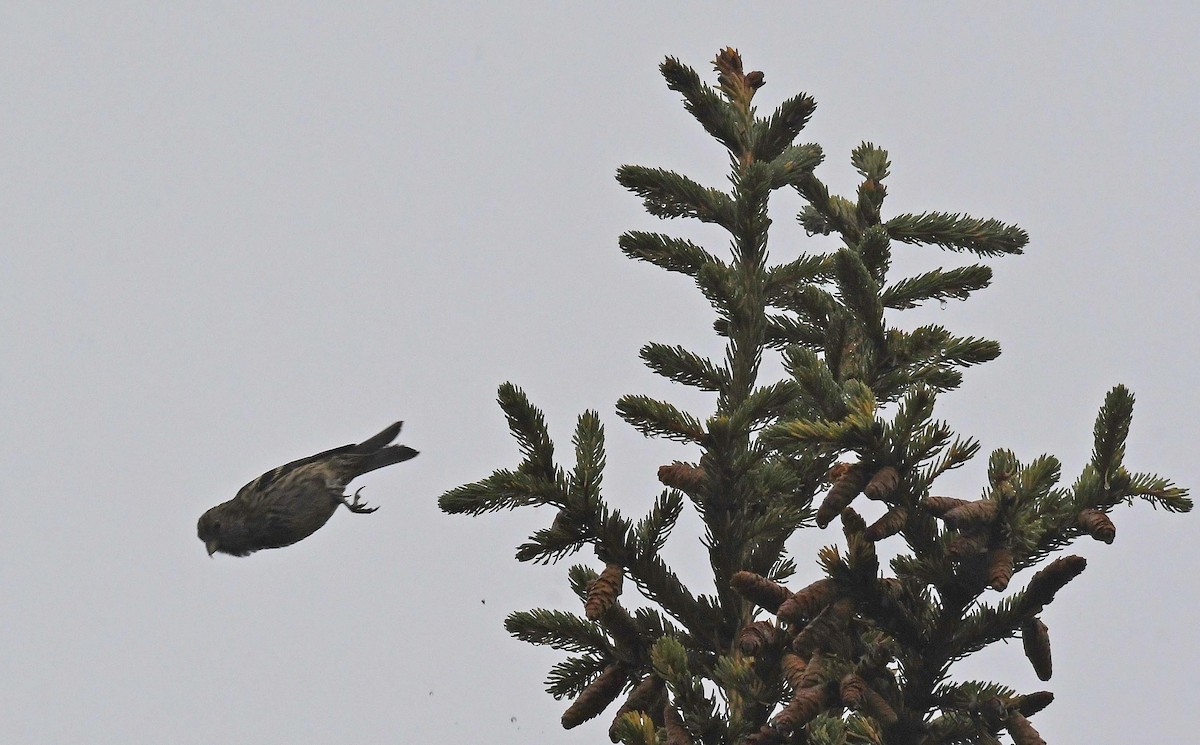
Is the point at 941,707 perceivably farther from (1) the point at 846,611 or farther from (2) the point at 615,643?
(2) the point at 615,643

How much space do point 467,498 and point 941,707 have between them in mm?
1836

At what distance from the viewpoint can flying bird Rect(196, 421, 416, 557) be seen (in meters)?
9.40

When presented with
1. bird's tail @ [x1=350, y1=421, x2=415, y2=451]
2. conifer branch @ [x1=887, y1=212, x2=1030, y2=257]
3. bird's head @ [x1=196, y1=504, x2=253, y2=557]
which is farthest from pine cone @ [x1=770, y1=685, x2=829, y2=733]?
bird's head @ [x1=196, y1=504, x2=253, y2=557]

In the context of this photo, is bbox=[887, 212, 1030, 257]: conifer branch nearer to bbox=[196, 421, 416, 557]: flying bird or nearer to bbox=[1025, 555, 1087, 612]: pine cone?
bbox=[1025, 555, 1087, 612]: pine cone

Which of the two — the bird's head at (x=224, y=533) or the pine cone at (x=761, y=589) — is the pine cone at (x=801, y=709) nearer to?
the pine cone at (x=761, y=589)

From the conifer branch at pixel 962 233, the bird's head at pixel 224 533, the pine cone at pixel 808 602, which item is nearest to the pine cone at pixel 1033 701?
the pine cone at pixel 808 602

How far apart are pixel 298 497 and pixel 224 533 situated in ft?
2.40

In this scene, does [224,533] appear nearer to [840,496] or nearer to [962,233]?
[962,233]

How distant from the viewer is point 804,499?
5203mm

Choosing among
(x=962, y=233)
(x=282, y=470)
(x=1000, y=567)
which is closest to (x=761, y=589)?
(x=1000, y=567)

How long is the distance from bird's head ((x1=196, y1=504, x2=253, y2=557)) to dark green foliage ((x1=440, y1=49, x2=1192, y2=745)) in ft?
17.4

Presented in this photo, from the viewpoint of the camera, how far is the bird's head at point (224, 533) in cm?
954

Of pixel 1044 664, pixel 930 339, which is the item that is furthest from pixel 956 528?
pixel 930 339

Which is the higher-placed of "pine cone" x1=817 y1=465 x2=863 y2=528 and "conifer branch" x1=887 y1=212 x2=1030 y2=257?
"conifer branch" x1=887 y1=212 x2=1030 y2=257
